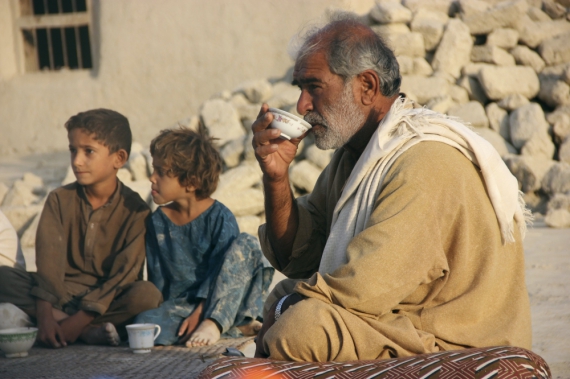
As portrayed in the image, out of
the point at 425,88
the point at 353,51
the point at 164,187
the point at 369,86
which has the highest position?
the point at 353,51

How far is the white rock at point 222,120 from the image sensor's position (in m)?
9.02

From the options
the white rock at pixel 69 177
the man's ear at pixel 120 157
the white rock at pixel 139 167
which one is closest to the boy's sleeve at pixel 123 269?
the man's ear at pixel 120 157

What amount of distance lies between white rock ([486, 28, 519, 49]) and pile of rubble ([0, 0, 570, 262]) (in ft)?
0.04

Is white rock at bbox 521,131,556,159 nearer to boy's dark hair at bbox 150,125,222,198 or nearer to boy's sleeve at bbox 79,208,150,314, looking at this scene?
boy's dark hair at bbox 150,125,222,198

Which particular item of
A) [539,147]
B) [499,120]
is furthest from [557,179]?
[499,120]

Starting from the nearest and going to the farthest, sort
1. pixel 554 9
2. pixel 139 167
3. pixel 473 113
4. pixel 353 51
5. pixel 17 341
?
pixel 353 51 → pixel 17 341 → pixel 139 167 → pixel 473 113 → pixel 554 9

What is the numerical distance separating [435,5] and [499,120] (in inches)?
80.7

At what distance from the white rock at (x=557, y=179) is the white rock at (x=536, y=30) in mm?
2161

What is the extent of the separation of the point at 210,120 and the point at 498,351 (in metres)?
7.35

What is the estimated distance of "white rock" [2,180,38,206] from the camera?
888 centimetres

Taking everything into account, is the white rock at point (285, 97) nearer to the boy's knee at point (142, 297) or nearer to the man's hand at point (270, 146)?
the boy's knee at point (142, 297)

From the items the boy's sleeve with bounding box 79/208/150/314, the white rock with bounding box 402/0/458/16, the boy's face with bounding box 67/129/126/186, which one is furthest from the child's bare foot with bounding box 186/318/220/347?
the white rock with bounding box 402/0/458/16

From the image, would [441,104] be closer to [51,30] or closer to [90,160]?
[90,160]

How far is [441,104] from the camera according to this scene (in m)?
8.92
